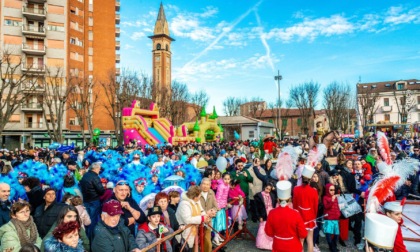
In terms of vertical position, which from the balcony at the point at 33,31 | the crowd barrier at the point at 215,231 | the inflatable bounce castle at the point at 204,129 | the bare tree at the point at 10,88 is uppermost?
the balcony at the point at 33,31

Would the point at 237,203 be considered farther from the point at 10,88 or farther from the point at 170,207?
the point at 10,88

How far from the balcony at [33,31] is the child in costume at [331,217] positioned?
44751 mm

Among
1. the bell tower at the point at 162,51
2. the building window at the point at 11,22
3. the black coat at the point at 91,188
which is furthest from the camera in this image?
the bell tower at the point at 162,51

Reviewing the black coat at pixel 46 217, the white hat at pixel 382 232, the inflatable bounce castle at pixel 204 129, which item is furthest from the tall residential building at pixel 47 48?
the white hat at pixel 382 232

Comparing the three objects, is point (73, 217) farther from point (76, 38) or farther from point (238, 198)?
point (76, 38)

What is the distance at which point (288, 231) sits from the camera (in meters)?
4.96

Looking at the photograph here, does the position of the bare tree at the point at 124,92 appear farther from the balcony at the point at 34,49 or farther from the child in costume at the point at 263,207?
the child in costume at the point at 263,207

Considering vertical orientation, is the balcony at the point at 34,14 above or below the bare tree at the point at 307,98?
above

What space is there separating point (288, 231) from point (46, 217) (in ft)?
12.7

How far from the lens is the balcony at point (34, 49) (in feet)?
133

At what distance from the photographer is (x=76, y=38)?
154 feet

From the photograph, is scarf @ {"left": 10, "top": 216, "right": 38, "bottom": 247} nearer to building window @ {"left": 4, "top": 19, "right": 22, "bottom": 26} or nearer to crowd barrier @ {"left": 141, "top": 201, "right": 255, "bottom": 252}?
crowd barrier @ {"left": 141, "top": 201, "right": 255, "bottom": 252}

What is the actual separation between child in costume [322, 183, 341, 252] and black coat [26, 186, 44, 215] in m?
6.06

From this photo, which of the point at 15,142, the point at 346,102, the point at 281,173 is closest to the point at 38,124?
the point at 15,142
